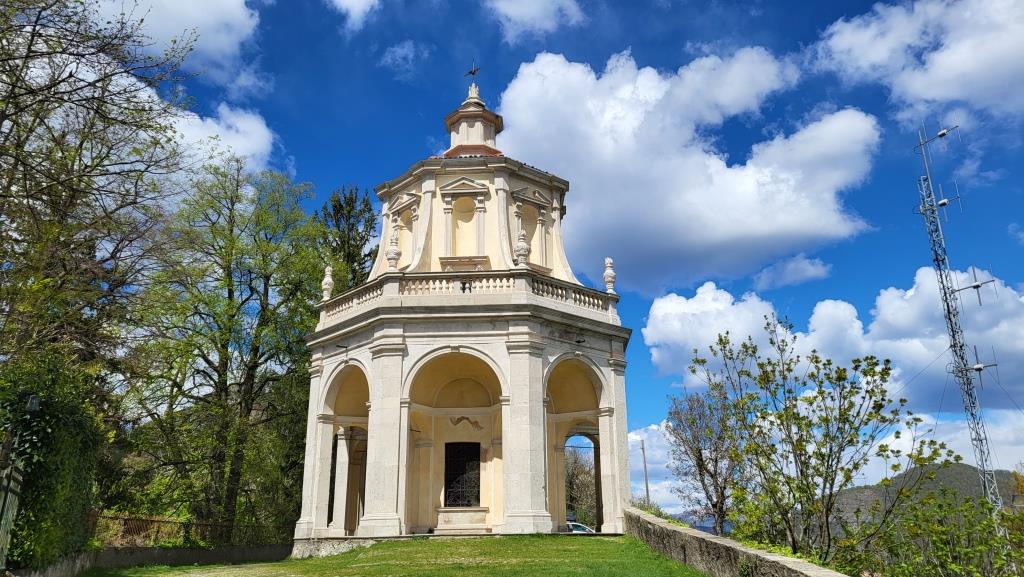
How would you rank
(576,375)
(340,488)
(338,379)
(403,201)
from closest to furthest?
(338,379) → (340,488) → (576,375) → (403,201)

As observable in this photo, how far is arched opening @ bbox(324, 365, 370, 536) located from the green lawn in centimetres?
473

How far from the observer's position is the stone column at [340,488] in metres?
21.1

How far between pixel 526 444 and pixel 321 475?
265 inches

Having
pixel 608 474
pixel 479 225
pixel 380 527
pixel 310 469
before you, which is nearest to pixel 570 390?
pixel 608 474

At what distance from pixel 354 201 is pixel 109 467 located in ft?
55.7

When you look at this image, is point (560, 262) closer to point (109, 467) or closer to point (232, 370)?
point (232, 370)

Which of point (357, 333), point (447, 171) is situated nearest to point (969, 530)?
point (357, 333)

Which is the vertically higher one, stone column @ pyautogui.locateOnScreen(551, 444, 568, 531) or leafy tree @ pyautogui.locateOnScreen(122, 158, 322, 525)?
leafy tree @ pyautogui.locateOnScreen(122, 158, 322, 525)

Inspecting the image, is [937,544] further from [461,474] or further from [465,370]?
[465,370]

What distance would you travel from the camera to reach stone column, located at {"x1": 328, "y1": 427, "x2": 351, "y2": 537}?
2109 cm

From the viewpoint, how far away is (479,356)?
1992 centimetres

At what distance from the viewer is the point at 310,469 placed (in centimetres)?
2159

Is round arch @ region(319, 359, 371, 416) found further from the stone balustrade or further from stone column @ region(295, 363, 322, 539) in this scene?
the stone balustrade

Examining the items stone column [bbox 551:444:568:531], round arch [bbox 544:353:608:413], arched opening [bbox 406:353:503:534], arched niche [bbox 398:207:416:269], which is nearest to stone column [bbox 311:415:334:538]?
arched opening [bbox 406:353:503:534]
